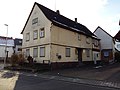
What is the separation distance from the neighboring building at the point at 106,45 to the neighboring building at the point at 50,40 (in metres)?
10.4

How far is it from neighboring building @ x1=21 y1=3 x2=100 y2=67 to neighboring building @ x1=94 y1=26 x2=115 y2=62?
10.4 m

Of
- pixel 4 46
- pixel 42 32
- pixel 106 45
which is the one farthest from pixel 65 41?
pixel 4 46

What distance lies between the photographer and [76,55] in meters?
34.6

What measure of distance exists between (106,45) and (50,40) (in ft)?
70.7

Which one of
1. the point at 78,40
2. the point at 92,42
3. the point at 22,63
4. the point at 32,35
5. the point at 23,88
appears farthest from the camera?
the point at 92,42

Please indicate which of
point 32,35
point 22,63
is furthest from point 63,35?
point 22,63

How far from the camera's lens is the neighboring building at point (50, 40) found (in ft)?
96.9

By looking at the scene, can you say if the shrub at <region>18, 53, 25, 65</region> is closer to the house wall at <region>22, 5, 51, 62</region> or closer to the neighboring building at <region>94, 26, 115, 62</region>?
the house wall at <region>22, 5, 51, 62</region>

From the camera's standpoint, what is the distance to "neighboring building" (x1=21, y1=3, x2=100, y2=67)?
29547 millimetres

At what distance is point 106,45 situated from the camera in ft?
153

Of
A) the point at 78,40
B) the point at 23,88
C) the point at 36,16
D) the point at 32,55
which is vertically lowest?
the point at 23,88

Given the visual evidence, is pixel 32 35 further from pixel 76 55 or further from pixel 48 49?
pixel 76 55

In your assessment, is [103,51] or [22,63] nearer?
[22,63]

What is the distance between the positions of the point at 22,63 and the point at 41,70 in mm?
6969
